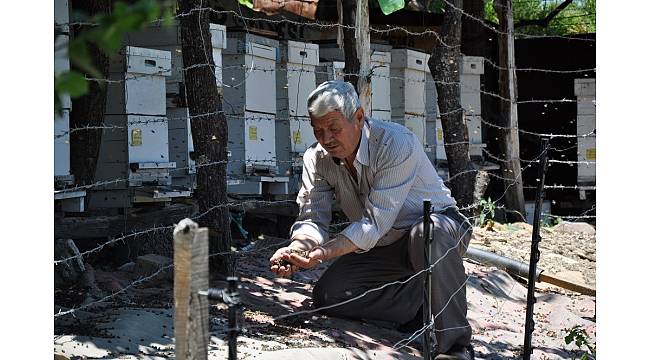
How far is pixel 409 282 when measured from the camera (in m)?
4.37

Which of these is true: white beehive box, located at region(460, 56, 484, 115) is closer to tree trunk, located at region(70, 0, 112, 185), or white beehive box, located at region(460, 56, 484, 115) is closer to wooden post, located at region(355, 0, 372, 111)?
wooden post, located at region(355, 0, 372, 111)

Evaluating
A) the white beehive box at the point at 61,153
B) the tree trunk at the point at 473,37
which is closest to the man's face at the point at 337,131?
the white beehive box at the point at 61,153

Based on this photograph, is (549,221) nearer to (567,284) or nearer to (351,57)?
(567,284)

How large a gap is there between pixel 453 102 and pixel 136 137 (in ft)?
9.02

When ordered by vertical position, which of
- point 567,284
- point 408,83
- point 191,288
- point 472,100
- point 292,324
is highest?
point 408,83

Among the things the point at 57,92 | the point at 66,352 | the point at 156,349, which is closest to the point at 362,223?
the point at 156,349

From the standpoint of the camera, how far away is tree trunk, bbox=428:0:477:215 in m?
7.40

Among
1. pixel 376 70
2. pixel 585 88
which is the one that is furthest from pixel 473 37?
pixel 376 70

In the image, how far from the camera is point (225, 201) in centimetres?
507

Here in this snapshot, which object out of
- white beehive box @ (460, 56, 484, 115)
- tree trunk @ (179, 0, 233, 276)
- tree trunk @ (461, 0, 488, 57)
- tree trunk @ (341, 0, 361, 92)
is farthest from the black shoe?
tree trunk @ (461, 0, 488, 57)

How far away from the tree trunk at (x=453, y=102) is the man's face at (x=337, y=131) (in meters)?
3.41

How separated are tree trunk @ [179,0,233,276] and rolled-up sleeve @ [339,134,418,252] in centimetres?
121
